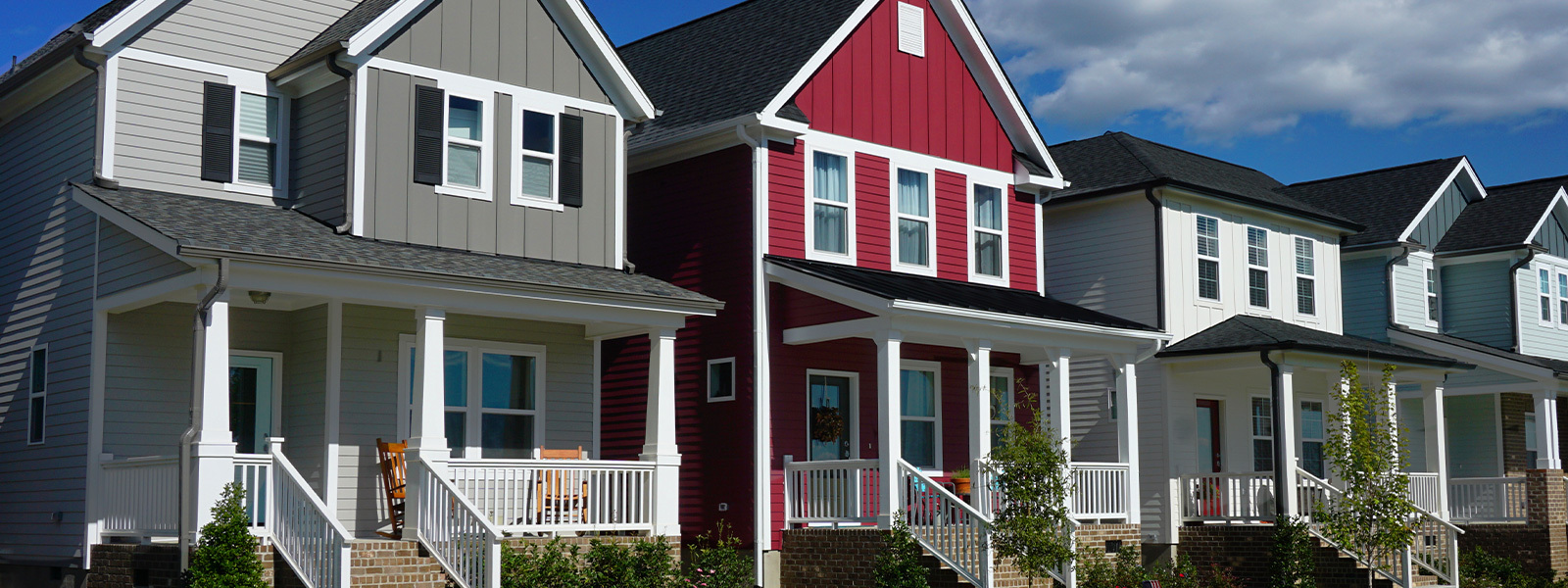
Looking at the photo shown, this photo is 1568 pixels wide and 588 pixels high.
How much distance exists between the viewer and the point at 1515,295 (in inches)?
1210

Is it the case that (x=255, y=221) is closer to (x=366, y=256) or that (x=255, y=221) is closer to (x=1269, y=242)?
(x=366, y=256)

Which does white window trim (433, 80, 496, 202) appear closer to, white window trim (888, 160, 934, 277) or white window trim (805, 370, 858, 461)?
white window trim (805, 370, 858, 461)

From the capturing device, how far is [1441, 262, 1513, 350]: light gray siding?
1217 inches

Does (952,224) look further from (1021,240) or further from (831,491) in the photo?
(831,491)

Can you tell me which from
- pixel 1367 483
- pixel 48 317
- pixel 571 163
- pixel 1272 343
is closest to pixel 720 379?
pixel 571 163

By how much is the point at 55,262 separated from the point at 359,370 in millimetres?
3653

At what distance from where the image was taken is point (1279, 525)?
21.9m

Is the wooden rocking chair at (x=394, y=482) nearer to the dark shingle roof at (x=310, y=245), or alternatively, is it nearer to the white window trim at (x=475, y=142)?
the dark shingle roof at (x=310, y=245)

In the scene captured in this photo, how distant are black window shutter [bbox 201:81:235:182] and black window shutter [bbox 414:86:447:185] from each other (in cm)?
209

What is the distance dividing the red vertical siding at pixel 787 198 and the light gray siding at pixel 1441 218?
52.1ft

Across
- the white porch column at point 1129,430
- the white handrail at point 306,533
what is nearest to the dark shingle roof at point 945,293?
the white porch column at point 1129,430

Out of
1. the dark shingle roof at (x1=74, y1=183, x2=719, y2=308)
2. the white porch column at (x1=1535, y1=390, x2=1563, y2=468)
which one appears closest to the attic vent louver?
the dark shingle roof at (x1=74, y1=183, x2=719, y2=308)

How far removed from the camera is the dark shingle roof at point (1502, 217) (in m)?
31.1

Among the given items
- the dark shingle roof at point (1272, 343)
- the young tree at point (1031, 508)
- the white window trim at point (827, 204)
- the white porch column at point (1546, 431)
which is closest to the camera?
the young tree at point (1031, 508)
